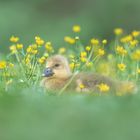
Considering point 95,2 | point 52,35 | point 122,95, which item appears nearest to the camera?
point 122,95

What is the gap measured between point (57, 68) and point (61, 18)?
1075 cm

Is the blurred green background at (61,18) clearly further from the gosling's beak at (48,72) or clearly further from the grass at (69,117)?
the grass at (69,117)

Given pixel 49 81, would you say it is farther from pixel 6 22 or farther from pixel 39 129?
pixel 6 22

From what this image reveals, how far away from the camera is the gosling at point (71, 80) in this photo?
27.8 feet

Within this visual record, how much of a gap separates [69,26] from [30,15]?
4.05 ft

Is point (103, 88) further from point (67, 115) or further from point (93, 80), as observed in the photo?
point (67, 115)

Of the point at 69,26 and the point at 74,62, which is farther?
the point at 69,26

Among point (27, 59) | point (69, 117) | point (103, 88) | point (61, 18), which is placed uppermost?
point (61, 18)

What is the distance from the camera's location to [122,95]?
7621mm

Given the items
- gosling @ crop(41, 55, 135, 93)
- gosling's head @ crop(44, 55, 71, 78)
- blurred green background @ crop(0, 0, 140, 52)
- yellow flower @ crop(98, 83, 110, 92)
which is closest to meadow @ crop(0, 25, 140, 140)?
yellow flower @ crop(98, 83, 110, 92)

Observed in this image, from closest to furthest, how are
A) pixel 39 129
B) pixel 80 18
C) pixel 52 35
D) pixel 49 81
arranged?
pixel 39 129 → pixel 49 81 → pixel 52 35 → pixel 80 18

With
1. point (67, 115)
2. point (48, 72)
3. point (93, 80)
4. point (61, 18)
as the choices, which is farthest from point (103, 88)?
point (61, 18)

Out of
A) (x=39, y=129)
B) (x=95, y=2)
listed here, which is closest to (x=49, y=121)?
(x=39, y=129)

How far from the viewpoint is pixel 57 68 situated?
9305 mm
